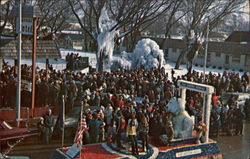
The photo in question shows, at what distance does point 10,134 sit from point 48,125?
1661mm

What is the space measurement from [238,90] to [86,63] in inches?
613

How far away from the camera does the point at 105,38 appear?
2750cm

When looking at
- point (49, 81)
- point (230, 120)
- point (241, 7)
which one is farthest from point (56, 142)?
point (241, 7)

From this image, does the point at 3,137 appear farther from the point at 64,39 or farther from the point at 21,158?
the point at 64,39

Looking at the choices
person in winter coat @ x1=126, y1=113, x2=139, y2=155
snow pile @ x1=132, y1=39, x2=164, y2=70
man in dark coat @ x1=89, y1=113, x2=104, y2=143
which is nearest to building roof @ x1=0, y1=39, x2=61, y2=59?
man in dark coat @ x1=89, y1=113, x2=104, y2=143

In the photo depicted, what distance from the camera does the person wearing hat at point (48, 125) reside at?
41.9 feet

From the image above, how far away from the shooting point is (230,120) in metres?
16.3

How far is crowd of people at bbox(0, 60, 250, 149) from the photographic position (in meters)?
12.9

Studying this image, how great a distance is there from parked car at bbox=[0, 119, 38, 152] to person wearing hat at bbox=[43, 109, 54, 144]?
0.88 meters

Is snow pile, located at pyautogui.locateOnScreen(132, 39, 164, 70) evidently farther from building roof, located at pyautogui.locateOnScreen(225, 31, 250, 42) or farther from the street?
building roof, located at pyautogui.locateOnScreen(225, 31, 250, 42)

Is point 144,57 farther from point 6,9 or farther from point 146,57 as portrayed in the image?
point 6,9

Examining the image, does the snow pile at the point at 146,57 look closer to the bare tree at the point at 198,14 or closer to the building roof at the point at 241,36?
the bare tree at the point at 198,14

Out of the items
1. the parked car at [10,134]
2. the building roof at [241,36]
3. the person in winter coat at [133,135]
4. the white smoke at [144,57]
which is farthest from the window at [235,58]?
the parked car at [10,134]

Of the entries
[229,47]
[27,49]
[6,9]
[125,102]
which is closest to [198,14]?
[229,47]
